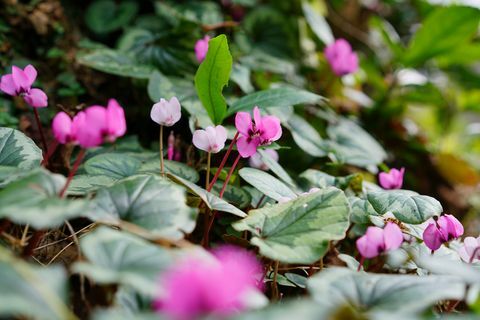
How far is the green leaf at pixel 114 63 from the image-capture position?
1.53 m

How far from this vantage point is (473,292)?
0.79m

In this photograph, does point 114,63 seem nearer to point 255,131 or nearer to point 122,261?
point 255,131

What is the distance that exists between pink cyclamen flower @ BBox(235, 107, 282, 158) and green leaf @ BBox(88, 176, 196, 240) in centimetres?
21

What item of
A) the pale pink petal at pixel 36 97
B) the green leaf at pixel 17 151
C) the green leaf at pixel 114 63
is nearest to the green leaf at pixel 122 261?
the green leaf at pixel 17 151

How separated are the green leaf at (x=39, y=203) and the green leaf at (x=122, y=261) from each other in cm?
5

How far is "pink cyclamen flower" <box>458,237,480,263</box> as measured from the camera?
989mm

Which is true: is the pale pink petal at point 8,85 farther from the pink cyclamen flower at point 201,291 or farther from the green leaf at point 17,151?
the pink cyclamen flower at point 201,291

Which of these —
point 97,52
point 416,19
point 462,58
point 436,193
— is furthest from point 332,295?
point 416,19

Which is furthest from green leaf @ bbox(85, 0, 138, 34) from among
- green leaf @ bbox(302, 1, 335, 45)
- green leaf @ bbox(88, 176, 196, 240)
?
green leaf @ bbox(88, 176, 196, 240)

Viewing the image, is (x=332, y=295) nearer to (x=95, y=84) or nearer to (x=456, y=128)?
(x=95, y=84)

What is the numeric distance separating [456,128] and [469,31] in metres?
0.80

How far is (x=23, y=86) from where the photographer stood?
101 centimetres

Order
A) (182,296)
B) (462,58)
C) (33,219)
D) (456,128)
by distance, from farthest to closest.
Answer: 1. (456,128)
2. (462,58)
3. (33,219)
4. (182,296)

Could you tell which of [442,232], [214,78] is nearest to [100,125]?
[214,78]
